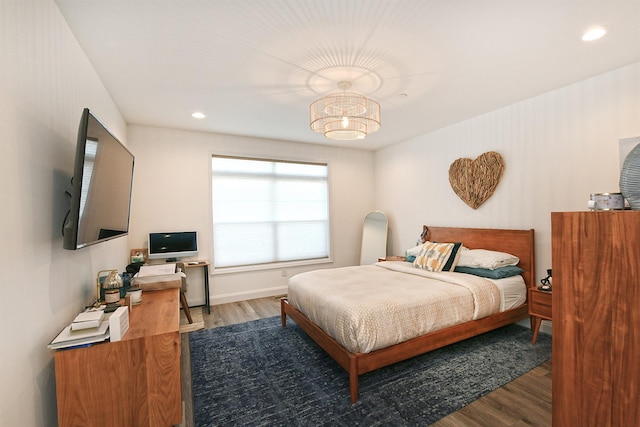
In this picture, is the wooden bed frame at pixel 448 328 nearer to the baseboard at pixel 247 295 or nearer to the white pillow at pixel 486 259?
the white pillow at pixel 486 259

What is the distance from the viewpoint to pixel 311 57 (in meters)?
2.26

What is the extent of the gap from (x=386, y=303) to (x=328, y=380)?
771 mm

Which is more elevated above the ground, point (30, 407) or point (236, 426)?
point (30, 407)

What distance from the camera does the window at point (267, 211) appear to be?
4.40 metres

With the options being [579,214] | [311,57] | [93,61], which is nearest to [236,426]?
[579,214]

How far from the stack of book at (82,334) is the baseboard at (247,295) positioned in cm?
285

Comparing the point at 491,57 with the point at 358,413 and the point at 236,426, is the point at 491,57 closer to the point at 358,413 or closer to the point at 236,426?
the point at 358,413

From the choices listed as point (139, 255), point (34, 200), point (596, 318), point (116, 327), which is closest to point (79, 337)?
point (116, 327)

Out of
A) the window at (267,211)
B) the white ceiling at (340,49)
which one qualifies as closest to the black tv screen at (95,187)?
the white ceiling at (340,49)

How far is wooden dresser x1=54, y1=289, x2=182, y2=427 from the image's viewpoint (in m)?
1.36

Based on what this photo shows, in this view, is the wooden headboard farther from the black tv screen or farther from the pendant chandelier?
the black tv screen

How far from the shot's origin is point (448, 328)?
8.34 feet

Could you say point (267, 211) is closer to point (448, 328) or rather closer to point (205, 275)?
point (205, 275)

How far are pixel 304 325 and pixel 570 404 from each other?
2099mm
